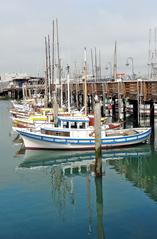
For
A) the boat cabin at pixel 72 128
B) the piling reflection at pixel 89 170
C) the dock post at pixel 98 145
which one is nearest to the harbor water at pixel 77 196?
the piling reflection at pixel 89 170

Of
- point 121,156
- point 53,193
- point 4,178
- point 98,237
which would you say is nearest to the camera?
point 98,237

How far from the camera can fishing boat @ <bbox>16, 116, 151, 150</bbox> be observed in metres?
34.8

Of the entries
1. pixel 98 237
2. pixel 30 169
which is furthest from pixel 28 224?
pixel 30 169

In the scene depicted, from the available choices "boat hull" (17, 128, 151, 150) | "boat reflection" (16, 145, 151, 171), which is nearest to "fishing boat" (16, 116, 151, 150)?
"boat hull" (17, 128, 151, 150)

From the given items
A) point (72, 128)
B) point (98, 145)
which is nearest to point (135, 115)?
point (72, 128)

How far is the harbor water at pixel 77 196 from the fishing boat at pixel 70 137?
3.03 feet

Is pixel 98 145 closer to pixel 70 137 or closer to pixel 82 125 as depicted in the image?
pixel 70 137

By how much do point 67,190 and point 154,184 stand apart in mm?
5007

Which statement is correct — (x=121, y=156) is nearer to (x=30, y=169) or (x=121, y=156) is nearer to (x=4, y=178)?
(x=30, y=169)

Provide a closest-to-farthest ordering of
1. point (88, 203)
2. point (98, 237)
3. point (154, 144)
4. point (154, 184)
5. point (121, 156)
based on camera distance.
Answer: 1. point (98, 237)
2. point (88, 203)
3. point (154, 184)
4. point (121, 156)
5. point (154, 144)

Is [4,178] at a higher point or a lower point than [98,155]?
lower

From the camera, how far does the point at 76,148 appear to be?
3494 centimetres

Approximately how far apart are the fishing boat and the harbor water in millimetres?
922

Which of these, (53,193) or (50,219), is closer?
(50,219)
